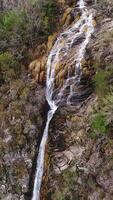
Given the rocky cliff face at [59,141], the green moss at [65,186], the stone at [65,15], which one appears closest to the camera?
the rocky cliff face at [59,141]

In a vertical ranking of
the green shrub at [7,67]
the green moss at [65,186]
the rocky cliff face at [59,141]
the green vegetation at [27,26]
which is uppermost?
the green vegetation at [27,26]

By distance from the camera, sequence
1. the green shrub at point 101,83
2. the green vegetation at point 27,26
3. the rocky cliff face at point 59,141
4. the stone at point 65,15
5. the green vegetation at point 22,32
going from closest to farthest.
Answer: the rocky cliff face at point 59,141 → the green shrub at point 101,83 → the green vegetation at point 22,32 → the green vegetation at point 27,26 → the stone at point 65,15

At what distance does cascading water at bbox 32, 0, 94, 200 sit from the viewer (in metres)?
20.8

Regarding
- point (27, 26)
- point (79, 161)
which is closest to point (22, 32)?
point (27, 26)

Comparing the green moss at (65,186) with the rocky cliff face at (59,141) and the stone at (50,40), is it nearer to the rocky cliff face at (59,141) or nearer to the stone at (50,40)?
the rocky cliff face at (59,141)

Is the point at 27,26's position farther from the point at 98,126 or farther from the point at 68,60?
the point at 98,126

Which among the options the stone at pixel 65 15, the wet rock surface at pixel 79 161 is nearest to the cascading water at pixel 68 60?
the stone at pixel 65 15

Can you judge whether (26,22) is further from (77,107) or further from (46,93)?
(77,107)

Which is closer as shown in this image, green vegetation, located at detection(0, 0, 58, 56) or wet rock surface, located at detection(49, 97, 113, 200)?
wet rock surface, located at detection(49, 97, 113, 200)

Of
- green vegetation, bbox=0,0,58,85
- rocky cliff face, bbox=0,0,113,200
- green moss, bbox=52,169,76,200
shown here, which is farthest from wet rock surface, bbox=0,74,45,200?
green moss, bbox=52,169,76,200

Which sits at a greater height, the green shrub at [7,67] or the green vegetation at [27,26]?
the green vegetation at [27,26]

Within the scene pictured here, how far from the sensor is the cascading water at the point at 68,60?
20797mm

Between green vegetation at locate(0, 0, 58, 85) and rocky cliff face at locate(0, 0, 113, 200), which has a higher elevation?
green vegetation at locate(0, 0, 58, 85)

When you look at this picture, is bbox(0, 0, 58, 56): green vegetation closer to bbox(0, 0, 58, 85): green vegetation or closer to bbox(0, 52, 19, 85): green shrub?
bbox(0, 0, 58, 85): green vegetation
